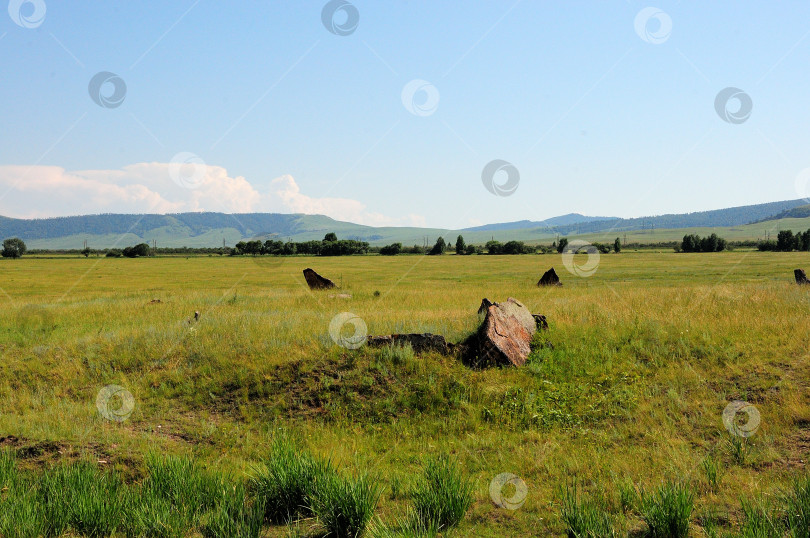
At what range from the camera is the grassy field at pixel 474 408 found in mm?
7922

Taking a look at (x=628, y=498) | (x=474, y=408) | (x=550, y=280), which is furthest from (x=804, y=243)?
(x=628, y=498)

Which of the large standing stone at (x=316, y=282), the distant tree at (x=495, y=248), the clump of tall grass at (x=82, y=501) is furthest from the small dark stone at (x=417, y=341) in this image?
the distant tree at (x=495, y=248)

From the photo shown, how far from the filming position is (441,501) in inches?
275

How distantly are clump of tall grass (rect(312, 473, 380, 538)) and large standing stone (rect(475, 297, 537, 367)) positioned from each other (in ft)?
22.8

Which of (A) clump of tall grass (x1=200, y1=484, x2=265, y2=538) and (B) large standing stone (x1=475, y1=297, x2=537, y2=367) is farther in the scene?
(B) large standing stone (x1=475, y1=297, x2=537, y2=367)

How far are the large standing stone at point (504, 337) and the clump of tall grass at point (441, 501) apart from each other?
20.5 ft

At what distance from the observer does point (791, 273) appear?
50.6m

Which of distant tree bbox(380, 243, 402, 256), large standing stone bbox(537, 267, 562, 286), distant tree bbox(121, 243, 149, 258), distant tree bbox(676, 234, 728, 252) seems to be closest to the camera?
large standing stone bbox(537, 267, 562, 286)

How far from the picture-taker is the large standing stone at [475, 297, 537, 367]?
13.4 m

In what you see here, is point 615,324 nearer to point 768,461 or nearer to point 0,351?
point 768,461

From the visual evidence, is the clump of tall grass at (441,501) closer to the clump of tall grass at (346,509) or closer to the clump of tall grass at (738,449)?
the clump of tall grass at (346,509)

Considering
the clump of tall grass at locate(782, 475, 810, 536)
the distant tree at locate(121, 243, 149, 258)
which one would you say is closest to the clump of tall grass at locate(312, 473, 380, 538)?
the clump of tall grass at locate(782, 475, 810, 536)

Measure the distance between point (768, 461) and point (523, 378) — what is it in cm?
522

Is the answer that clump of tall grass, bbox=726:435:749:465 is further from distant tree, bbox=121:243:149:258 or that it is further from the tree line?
distant tree, bbox=121:243:149:258
